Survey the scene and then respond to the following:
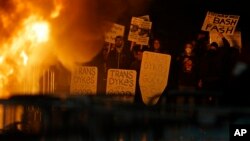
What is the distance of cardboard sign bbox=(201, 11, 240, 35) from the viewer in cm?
1140

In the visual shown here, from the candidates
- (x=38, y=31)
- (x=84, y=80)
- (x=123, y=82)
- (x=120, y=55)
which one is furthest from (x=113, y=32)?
(x=38, y=31)

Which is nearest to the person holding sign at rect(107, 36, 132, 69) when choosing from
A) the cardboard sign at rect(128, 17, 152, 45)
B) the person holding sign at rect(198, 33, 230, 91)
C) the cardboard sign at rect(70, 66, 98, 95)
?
the cardboard sign at rect(128, 17, 152, 45)

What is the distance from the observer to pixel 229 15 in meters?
11.4

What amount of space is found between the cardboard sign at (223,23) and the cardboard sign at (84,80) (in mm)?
2598

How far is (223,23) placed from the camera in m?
11.4

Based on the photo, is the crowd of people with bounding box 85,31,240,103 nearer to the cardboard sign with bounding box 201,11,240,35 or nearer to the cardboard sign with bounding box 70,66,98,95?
the cardboard sign with bounding box 201,11,240,35

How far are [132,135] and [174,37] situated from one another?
4353 millimetres

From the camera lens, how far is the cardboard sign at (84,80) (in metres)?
11.8

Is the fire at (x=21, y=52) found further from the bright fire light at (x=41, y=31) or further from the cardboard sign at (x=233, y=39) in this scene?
the cardboard sign at (x=233, y=39)

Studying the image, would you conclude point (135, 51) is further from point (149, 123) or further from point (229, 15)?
point (149, 123)

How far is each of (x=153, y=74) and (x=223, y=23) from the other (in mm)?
1761

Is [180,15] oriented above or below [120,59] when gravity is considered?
above

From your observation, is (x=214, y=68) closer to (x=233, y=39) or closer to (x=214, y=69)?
(x=214, y=69)

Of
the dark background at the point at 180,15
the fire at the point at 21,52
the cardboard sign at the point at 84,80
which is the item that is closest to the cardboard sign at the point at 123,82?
the cardboard sign at the point at 84,80
